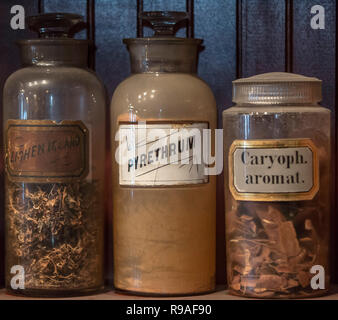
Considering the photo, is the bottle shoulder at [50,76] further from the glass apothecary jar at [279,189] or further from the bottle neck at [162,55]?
the glass apothecary jar at [279,189]

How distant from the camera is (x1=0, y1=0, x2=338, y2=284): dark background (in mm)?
1079

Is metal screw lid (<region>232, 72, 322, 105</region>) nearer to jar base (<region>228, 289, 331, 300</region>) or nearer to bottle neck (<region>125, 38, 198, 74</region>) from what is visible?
bottle neck (<region>125, 38, 198, 74</region>)

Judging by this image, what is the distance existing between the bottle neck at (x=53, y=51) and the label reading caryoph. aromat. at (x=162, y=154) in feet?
0.46

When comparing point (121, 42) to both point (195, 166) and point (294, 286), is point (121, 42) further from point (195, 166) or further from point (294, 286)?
point (294, 286)

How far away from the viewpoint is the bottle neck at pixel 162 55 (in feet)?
3.28

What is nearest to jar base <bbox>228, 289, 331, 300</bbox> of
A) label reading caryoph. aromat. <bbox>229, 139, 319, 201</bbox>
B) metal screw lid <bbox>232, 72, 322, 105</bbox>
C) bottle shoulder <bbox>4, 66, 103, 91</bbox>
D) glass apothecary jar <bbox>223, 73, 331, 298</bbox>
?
glass apothecary jar <bbox>223, 73, 331, 298</bbox>

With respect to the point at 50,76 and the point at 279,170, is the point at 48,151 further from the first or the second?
the point at 279,170

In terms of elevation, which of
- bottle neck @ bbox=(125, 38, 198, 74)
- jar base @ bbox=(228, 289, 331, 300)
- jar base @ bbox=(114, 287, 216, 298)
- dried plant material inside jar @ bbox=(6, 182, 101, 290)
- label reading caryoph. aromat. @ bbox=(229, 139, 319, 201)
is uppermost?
bottle neck @ bbox=(125, 38, 198, 74)

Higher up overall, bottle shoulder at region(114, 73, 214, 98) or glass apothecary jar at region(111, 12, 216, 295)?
bottle shoulder at region(114, 73, 214, 98)

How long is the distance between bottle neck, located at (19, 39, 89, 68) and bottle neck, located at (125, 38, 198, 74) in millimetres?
75

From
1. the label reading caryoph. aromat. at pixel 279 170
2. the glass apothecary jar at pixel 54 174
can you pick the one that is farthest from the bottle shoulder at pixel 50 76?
the label reading caryoph. aromat. at pixel 279 170

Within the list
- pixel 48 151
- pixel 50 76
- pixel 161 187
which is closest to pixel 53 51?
pixel 50 76
